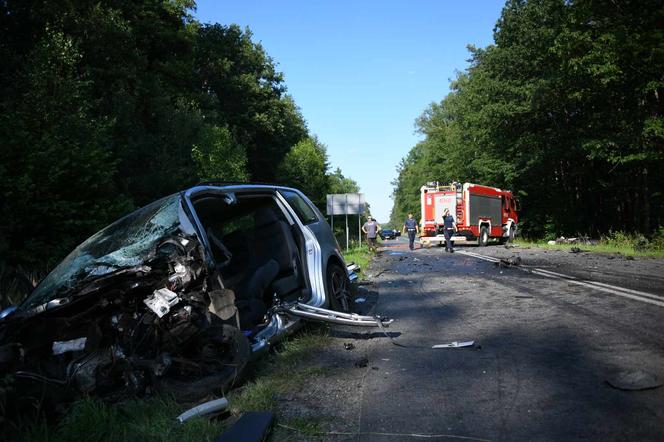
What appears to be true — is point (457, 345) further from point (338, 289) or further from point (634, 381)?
point (338, 289)

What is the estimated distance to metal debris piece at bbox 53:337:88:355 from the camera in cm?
334

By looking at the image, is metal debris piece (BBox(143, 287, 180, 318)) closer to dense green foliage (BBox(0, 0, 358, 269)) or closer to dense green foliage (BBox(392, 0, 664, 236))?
dense green foliage (BBox(0, 0, 358, 269))

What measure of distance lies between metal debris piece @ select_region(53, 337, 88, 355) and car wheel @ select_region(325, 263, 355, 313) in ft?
8.89

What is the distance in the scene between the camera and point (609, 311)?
5.86 meters

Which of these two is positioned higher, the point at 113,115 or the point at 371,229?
the point at 113,115

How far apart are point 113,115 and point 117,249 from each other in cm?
1951

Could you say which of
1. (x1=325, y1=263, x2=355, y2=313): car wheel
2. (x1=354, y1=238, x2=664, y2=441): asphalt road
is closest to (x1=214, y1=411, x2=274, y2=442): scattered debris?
(x1=354, y1=238, x2=664, y2=441): asphalt road

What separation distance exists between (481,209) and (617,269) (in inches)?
627

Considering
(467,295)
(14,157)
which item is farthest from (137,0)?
(467,295)

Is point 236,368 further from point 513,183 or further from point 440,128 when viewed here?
point 440,128

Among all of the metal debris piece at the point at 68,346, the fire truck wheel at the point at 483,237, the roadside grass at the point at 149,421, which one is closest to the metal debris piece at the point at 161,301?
the metal debris piece at the point at 68,346

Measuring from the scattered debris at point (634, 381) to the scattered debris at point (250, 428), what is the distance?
7.70ft

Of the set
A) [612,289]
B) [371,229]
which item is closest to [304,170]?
[371,229]

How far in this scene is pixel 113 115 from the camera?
21.4 metres
